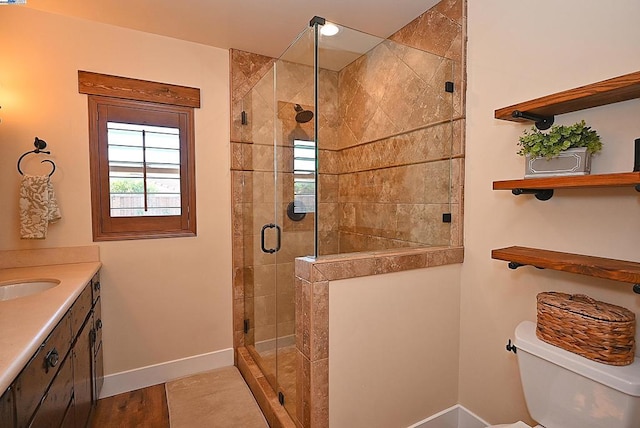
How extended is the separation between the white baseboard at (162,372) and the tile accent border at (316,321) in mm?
1282

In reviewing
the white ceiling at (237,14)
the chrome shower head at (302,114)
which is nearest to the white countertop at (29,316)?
the chrome shower head at (302,114)

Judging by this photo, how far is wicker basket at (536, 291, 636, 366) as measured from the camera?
1.13 meters

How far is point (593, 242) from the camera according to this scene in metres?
1.35

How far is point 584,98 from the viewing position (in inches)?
48.7

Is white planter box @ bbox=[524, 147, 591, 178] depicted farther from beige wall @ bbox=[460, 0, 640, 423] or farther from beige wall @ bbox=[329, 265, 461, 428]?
beige wall @ bbox=[329, 265, 461, 428]

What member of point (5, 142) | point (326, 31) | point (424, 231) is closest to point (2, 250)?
point (5, 142)

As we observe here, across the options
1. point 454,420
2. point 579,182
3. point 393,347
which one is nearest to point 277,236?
point 393,347

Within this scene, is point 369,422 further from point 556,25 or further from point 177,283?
point 556,25

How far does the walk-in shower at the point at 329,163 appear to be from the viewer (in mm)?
1968

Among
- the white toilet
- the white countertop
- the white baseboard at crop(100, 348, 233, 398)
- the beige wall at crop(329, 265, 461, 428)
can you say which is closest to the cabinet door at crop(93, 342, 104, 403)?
→ the white baseboard at crop(100, 348, 233, 398)

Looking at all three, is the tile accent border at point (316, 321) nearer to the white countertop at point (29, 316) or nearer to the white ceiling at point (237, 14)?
the white countertop at point (29, 316)

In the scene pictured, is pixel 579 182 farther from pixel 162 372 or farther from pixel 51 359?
A: pixel 162 372

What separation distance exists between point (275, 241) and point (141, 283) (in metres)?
1.07

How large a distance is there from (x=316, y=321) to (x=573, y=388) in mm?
1019
